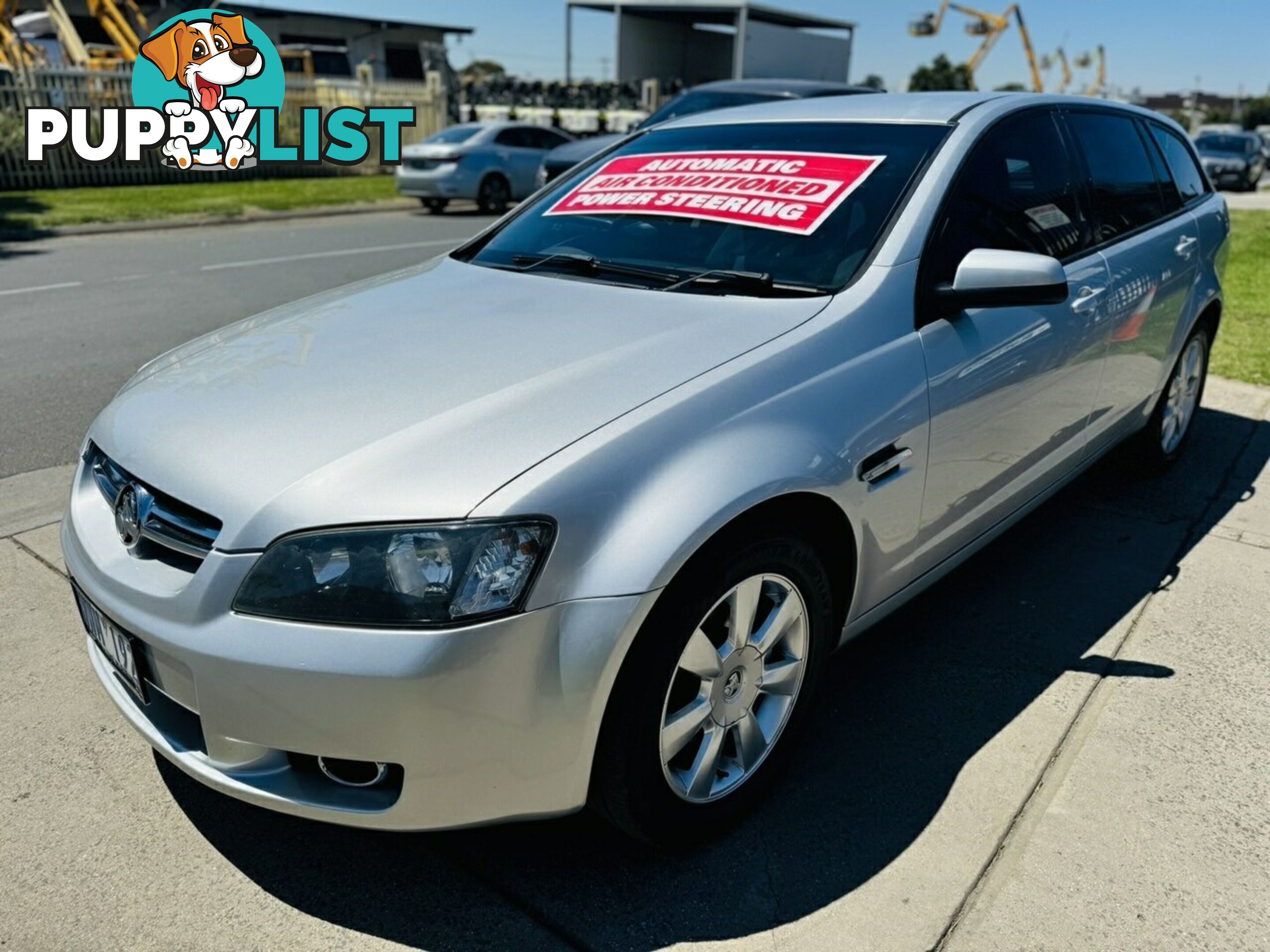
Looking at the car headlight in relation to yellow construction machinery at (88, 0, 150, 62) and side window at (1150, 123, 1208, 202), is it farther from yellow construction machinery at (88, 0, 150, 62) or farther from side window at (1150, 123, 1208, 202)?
yellow construction machinery at (88, 0, 150, 62)

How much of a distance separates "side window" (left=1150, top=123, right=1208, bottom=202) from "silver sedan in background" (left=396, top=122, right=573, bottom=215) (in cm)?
1284

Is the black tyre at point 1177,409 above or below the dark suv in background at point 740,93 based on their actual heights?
below

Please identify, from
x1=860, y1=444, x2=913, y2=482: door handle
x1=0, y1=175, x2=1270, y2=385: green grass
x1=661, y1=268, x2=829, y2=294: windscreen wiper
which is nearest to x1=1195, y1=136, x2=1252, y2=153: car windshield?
x1=0, y1=175, x2=1270, y2=385: green grass

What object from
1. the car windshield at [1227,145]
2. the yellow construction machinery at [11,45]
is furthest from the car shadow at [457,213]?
the car windshield at [1227,145]

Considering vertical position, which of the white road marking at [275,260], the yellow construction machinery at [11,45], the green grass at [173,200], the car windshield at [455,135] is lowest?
the white road marking at [275,260]

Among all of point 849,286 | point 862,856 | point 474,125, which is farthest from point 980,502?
point 474,125

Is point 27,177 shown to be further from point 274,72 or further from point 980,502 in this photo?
point 980,502

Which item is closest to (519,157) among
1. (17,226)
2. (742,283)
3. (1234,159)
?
(17,226)

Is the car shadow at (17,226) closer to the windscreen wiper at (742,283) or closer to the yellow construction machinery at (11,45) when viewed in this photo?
the yellow construction machinery at (11,45)

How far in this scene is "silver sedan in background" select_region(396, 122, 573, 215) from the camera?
16.3m

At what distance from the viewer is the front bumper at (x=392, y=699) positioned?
1.90 m

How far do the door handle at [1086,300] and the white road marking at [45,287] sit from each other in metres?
8.66

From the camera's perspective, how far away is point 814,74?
62.1 m

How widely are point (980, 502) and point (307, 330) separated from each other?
2.02 m
